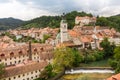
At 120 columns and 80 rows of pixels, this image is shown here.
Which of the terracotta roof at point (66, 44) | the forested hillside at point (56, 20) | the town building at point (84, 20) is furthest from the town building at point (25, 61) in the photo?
the town building at point (84, 20)

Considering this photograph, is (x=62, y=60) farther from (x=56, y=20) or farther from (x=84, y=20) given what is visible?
(x=56, y=20)

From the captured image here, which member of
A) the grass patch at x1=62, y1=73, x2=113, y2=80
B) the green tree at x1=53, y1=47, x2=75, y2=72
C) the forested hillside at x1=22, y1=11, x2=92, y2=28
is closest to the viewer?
the grass patch at x1=62, y1=73, x2=113, y2=80

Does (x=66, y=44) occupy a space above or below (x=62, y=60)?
above

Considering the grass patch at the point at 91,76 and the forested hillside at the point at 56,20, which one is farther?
the forested hillside at the point at 56,20

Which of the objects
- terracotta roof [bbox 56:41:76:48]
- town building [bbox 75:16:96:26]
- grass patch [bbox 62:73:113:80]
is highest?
town building [bbox 75:16:96:26]

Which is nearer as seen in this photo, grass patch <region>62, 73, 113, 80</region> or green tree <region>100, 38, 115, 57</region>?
grass patch <region>62, 73, 113, 80</region>

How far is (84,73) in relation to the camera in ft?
188

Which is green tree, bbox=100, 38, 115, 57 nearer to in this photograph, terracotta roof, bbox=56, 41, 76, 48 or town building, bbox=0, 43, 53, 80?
terracotta roof, bbox=56, 41, 76, 48

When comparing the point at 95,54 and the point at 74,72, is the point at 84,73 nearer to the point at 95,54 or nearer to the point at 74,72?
the point at 74,72

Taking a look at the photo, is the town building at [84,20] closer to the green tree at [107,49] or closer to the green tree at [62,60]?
the green tree at [107,49]

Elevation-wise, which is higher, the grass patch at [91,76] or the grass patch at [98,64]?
the grass patch at [98,64]

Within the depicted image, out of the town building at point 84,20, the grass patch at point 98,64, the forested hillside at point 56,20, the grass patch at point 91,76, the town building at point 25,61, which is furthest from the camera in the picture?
the forested hillside at point 56,20

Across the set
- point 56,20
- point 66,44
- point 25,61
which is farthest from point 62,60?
point 56,20

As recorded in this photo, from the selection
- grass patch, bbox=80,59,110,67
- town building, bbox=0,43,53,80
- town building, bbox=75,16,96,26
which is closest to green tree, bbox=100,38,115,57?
grass patch, bbox=80,59,110,67
